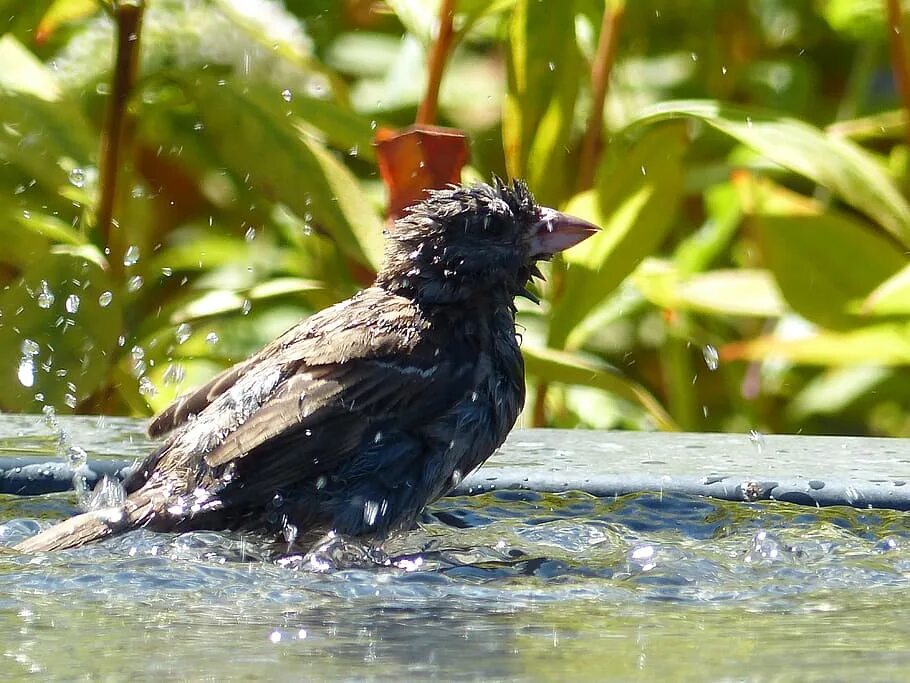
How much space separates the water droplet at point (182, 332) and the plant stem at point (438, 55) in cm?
86

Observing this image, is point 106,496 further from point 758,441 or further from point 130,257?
point 758,441

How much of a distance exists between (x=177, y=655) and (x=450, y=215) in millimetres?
1798

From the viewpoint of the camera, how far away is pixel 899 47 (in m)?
4.44

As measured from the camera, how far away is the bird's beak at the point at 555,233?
141 inches

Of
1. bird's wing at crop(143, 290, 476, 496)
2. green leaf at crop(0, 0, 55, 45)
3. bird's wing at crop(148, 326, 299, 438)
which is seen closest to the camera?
bird's wing at crop(143, 290, 476, 496)

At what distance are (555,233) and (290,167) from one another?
854mm

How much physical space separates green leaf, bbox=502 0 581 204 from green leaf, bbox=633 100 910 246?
30cm

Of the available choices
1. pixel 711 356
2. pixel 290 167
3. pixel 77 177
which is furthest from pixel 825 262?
pixel 77 177

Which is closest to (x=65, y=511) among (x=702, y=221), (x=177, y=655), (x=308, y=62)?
(x=177, y=655)

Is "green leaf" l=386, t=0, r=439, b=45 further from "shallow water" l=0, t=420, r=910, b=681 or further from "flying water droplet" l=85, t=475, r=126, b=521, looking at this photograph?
"flying water droplet" l=85, t=475, r=126, b=521

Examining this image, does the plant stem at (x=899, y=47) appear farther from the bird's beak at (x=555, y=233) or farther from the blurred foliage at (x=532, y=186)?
the bird's beak at (x=555, y=233)

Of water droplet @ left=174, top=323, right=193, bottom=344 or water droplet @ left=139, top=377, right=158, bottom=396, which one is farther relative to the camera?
water droplet @ left=139, top=377, right=158, bottom=396

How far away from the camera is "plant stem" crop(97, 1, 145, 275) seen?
13.8 ft

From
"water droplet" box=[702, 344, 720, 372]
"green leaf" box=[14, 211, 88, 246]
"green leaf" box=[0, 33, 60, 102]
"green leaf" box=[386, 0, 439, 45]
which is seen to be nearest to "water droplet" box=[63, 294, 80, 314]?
"green leaf" box=[14, 211, 88, 246]
